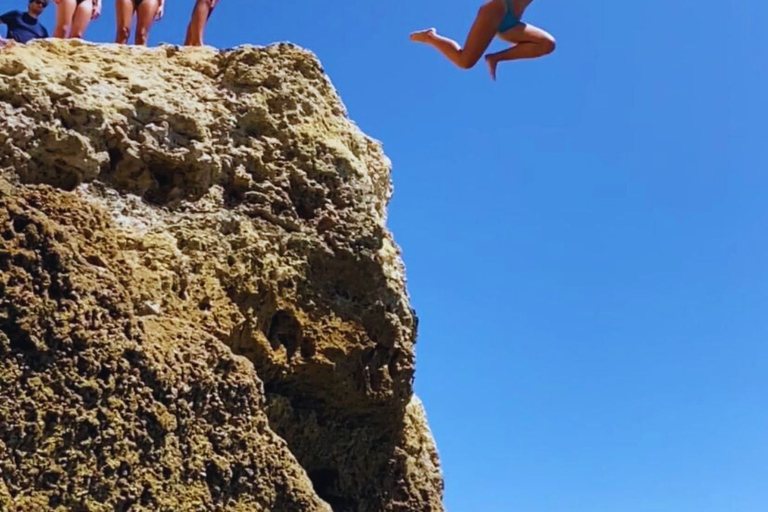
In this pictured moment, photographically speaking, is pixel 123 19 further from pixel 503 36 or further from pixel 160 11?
pixel 503 36

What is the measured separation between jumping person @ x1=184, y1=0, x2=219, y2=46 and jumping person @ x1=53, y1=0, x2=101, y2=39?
3.02ft

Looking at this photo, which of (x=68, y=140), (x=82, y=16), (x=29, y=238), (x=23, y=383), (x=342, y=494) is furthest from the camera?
(x=82, y=16)

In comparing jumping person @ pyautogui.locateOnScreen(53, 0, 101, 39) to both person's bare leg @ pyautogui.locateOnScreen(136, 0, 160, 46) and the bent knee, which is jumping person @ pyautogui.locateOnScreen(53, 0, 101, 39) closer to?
person's bare leg @ pyautogui.locateOnScreen(136, 0, 160, 46)

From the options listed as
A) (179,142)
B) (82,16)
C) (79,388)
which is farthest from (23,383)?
(82,16)

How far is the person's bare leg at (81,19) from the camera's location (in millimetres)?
8406

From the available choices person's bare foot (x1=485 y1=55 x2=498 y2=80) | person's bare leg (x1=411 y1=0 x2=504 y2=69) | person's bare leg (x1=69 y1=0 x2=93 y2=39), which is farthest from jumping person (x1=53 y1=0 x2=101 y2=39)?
person's bare foot (x1=485 y1=55 x2=498 y2=80)

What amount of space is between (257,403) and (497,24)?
184 inches

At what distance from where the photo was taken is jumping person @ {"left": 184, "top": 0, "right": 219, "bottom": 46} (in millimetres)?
8656

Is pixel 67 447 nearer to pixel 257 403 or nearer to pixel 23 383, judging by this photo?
pixel 23 383

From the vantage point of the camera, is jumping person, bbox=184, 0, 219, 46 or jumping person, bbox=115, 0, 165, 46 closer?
jumping person, bbox=115, 0, 165, 46

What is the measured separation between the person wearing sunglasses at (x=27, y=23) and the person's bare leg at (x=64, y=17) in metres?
0.33

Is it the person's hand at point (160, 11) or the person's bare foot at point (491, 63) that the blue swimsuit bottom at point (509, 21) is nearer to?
the person's bare foot at point (491, 63)

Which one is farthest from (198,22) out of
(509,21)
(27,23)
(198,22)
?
(509,21)

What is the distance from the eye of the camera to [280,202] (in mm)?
7074
